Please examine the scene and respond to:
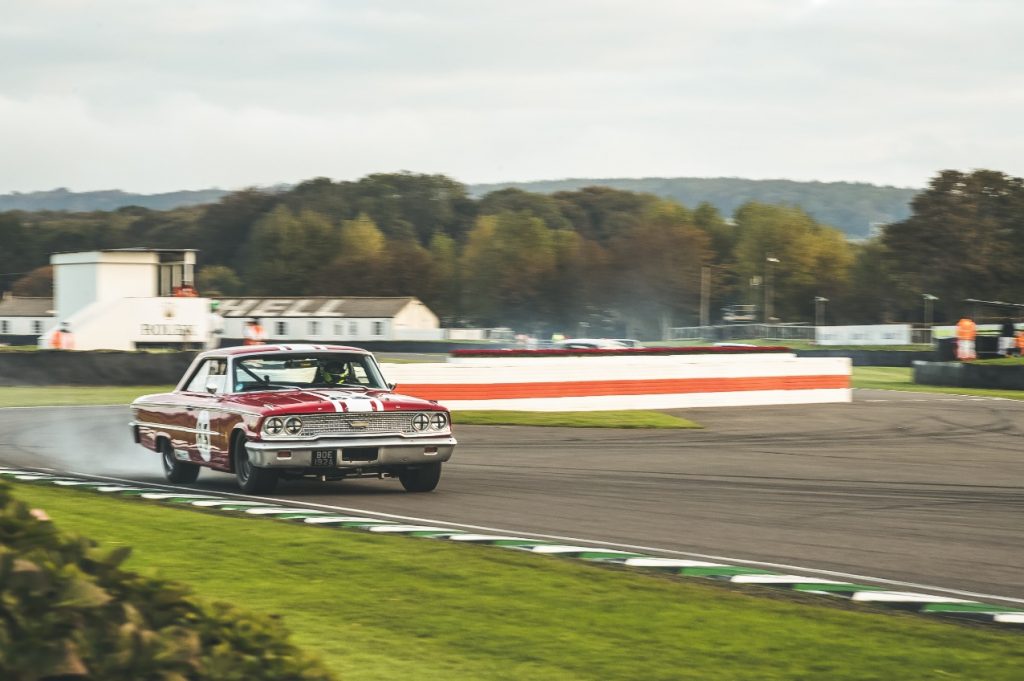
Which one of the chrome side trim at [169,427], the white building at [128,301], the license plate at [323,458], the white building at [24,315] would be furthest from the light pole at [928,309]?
the license plate at [323,458]

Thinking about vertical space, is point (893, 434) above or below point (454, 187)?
below

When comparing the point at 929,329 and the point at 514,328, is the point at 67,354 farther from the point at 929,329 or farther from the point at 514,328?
the point at 514,328

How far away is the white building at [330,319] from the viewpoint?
119 m

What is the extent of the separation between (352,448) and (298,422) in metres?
0.52

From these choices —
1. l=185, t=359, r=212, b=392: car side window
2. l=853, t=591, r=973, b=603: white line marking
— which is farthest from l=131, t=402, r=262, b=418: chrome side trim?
l=853, t=591, r=973, b=603: white line marking

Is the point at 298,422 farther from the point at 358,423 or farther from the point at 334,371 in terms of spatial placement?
the point at 334,371

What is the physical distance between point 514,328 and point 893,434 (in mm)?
117283

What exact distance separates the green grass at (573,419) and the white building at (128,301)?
1222 inches

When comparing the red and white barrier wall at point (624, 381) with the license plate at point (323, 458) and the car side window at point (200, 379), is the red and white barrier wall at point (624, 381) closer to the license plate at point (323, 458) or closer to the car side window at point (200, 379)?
the car side window at point (200, 379)

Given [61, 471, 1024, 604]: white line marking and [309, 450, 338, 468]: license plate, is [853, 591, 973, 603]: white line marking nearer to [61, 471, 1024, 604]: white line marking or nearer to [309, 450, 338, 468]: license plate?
[61, 471, 1024, 604]: white line marking

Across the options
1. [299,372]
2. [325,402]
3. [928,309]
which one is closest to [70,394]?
[299,372]

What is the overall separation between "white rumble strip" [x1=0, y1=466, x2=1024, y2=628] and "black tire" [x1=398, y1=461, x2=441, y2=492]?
4.48 feet

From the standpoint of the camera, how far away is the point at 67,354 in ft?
115

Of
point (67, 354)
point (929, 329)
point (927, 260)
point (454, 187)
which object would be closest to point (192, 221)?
point (454, 187)
